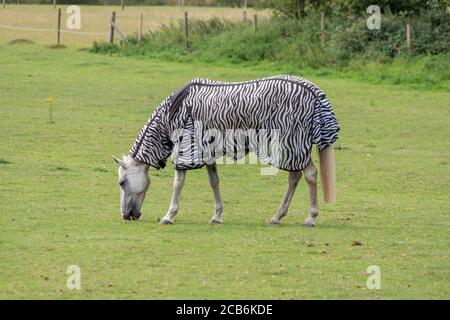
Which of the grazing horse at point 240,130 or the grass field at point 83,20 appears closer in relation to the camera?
the grazing horse at point 240,130

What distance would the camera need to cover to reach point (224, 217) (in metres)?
14.2

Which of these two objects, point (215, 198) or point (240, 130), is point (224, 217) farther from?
point (240, 130)

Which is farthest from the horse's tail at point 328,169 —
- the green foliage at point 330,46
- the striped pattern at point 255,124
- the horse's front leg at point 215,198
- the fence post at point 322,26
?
the fence post at point 322,26

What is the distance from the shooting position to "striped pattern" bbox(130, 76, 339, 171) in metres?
13.4

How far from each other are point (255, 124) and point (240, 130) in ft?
0.64

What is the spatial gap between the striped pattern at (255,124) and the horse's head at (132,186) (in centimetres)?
49

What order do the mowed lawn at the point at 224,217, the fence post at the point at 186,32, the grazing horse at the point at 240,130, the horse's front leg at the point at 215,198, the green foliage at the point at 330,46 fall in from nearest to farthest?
the mowed lawn at the point at 224,217
the grazing horse at the point at 240,130
the horse's front leg at the point at 215,198
the green foliage at the point at 330,46
the fence post at the point at 186,32

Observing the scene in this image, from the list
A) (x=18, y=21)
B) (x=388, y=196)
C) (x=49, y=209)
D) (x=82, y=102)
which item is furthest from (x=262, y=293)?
(x=18, y=21)

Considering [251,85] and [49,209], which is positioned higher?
[251,85]

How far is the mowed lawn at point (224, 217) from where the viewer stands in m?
10.2

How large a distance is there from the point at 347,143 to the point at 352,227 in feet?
27.9

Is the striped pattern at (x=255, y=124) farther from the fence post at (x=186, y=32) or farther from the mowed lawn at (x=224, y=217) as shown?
the fence post at (x=186, y=32)
